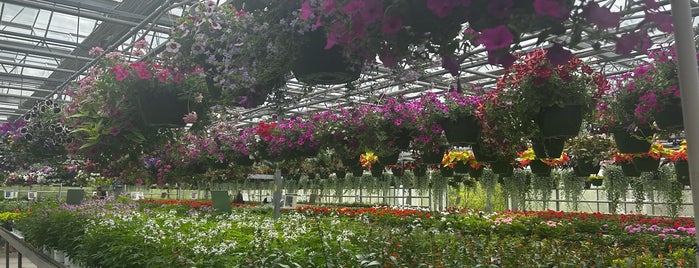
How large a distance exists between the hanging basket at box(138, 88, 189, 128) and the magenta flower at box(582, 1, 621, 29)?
228 centimetres

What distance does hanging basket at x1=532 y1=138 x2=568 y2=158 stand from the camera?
2973 mm

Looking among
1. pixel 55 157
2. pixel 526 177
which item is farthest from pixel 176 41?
pixel 526 177

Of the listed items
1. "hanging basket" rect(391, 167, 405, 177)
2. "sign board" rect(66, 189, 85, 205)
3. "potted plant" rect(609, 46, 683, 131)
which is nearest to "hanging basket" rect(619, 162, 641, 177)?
"potted plant" rect(609, 46, 683, 131)

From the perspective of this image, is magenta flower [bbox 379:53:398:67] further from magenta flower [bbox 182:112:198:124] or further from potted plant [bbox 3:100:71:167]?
potted plant [bbox 3:100:71:167]

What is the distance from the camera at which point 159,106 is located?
9.31ft

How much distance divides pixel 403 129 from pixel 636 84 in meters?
1.76

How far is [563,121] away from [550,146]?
513mm

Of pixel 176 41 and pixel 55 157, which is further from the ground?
pixel 176 41

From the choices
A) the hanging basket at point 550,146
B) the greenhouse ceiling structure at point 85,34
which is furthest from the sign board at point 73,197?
the hanging basket at point 550,146

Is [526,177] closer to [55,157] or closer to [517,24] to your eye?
[55,157]

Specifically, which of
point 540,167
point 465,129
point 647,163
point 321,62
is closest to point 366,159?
point 540,167

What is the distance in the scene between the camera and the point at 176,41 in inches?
95.4

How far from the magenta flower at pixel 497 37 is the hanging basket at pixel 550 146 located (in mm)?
2200

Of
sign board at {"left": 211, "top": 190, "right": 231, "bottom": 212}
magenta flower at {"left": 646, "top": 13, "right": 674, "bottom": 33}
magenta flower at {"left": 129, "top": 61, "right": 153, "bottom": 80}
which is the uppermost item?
magenta flower at {"left": 129, "top": 61, "right": 153, "bottom": 80}
